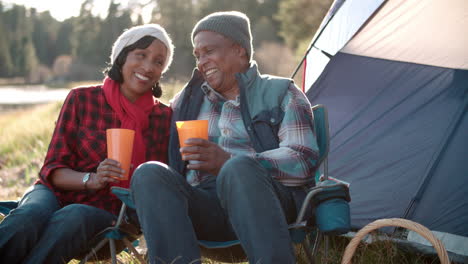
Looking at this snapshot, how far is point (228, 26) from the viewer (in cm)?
246

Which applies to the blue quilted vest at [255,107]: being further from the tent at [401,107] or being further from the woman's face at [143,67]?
the tent at [401,107]

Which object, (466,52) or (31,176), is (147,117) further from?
(31,176)

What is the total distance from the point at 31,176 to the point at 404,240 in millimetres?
4252

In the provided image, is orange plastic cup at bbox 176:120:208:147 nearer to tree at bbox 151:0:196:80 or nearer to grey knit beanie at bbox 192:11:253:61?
grey knit beanie at bbox 192:11:253:61

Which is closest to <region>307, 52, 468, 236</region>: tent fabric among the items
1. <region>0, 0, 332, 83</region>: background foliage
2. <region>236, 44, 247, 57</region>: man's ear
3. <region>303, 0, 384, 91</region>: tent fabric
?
<region>303, 0, 384, 91</region>: tent fabric

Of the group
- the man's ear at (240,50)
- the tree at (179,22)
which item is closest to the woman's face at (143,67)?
the man's ear at (240,50)

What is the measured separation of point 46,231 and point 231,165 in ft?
2.68

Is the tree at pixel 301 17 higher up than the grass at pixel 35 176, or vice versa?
the tree at pixel 301 17

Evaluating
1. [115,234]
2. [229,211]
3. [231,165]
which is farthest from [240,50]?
[115,234]

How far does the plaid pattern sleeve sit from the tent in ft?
2.81

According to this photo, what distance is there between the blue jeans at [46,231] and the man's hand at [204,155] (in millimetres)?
501

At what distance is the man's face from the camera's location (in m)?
2.45

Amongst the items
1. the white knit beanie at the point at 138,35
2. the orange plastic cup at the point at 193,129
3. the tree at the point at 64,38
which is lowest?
the tree at the point at 64,38

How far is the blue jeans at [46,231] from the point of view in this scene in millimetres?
1992
